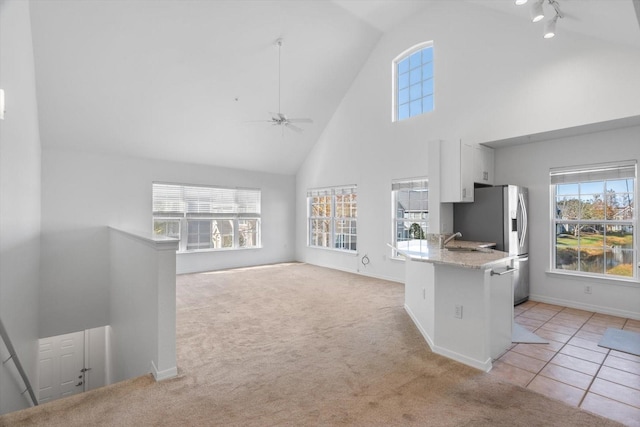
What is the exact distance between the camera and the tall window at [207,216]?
6652mm

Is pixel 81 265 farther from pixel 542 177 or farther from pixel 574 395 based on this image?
pixel 542 177

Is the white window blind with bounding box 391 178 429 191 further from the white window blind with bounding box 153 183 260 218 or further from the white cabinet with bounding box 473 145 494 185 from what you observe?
the white window blind with bounding box 153 183 260 218

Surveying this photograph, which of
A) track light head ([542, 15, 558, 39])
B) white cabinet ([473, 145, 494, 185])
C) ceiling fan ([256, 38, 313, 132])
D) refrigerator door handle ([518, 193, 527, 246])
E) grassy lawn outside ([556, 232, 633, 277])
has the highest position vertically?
track light head ([542, 15, 558, 39])

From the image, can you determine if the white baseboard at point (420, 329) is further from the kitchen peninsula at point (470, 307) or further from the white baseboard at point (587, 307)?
the white baseboard at point (587, 307)

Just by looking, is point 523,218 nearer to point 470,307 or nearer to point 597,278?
point 597,278

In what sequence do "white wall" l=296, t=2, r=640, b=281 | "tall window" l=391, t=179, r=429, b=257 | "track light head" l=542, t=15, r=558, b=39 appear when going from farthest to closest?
"tall window" l=391, t=179, r=429, b=257
"white wall" l=296, t=2, r=640, b=281
"track light head" l=542, t=15, r=558, b=39

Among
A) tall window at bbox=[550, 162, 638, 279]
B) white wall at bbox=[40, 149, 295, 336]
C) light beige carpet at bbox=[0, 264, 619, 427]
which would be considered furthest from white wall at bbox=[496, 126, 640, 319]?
white wall at bbox=[40, 149, 295, 336]

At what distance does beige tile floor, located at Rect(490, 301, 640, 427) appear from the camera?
2.14 meters

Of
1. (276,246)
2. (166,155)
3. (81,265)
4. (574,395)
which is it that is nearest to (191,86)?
(166,155)

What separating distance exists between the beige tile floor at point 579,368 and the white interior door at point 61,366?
722 cm

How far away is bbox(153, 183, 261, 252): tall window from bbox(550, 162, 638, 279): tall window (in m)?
6.28

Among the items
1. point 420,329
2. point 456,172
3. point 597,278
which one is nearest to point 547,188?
point 597,278

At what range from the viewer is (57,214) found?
17.5ft

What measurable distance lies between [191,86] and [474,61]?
15.4 feet
